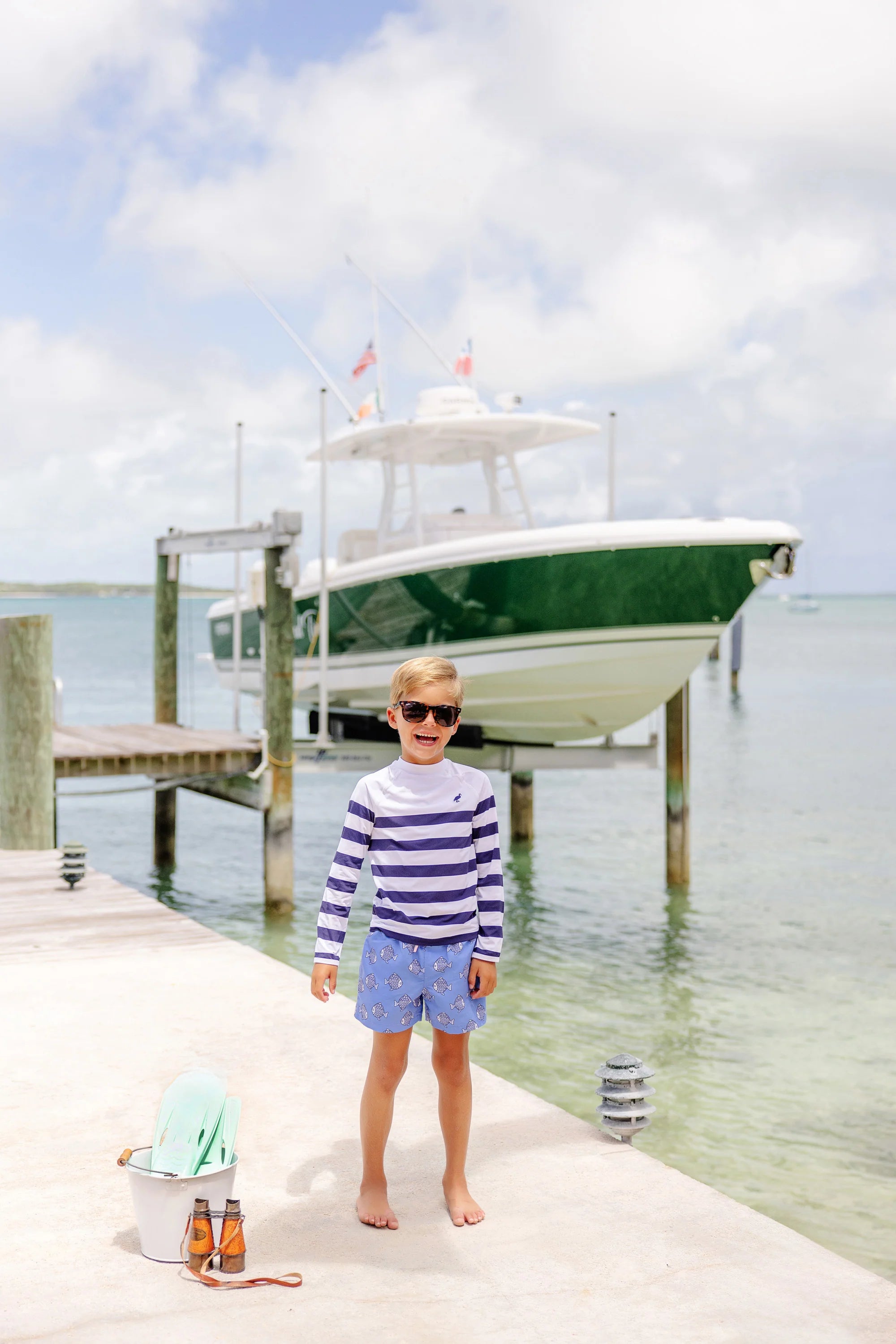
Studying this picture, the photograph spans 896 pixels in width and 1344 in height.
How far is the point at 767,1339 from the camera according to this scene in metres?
2.83

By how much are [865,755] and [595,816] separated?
1135 cm

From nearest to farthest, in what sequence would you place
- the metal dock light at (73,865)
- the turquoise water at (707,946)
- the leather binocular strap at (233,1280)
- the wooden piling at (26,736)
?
the leather binocular strap at (233,1280)
the turquoise water at (707,946)
the metal dock light at (73,865)
the wooden piling at (26,736)

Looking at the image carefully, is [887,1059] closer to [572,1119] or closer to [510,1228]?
[572,1119]

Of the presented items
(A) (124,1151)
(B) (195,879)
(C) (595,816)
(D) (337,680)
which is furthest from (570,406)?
(A) (124,1151)

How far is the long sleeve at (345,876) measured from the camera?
3.37m

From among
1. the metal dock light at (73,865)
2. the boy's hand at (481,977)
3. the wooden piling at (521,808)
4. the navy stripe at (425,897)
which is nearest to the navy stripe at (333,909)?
Answer: the navy stripe at (425,897)

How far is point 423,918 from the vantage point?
337 centimetres

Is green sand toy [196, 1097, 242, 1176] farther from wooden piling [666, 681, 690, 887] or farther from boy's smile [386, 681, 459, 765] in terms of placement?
wooden piling [666, 681, 690, 887]

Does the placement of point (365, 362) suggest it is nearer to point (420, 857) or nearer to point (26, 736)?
point (26, 736)

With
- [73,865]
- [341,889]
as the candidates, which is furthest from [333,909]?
[73,865]

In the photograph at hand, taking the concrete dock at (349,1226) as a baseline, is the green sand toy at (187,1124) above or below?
above

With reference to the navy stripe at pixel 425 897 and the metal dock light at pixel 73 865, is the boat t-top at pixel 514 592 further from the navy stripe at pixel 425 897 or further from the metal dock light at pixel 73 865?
the navy stripe at pixel 425 897

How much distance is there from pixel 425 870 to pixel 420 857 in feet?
0.12

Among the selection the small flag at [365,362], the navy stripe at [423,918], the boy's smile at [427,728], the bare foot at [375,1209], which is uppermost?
the small flag at [365,362]
